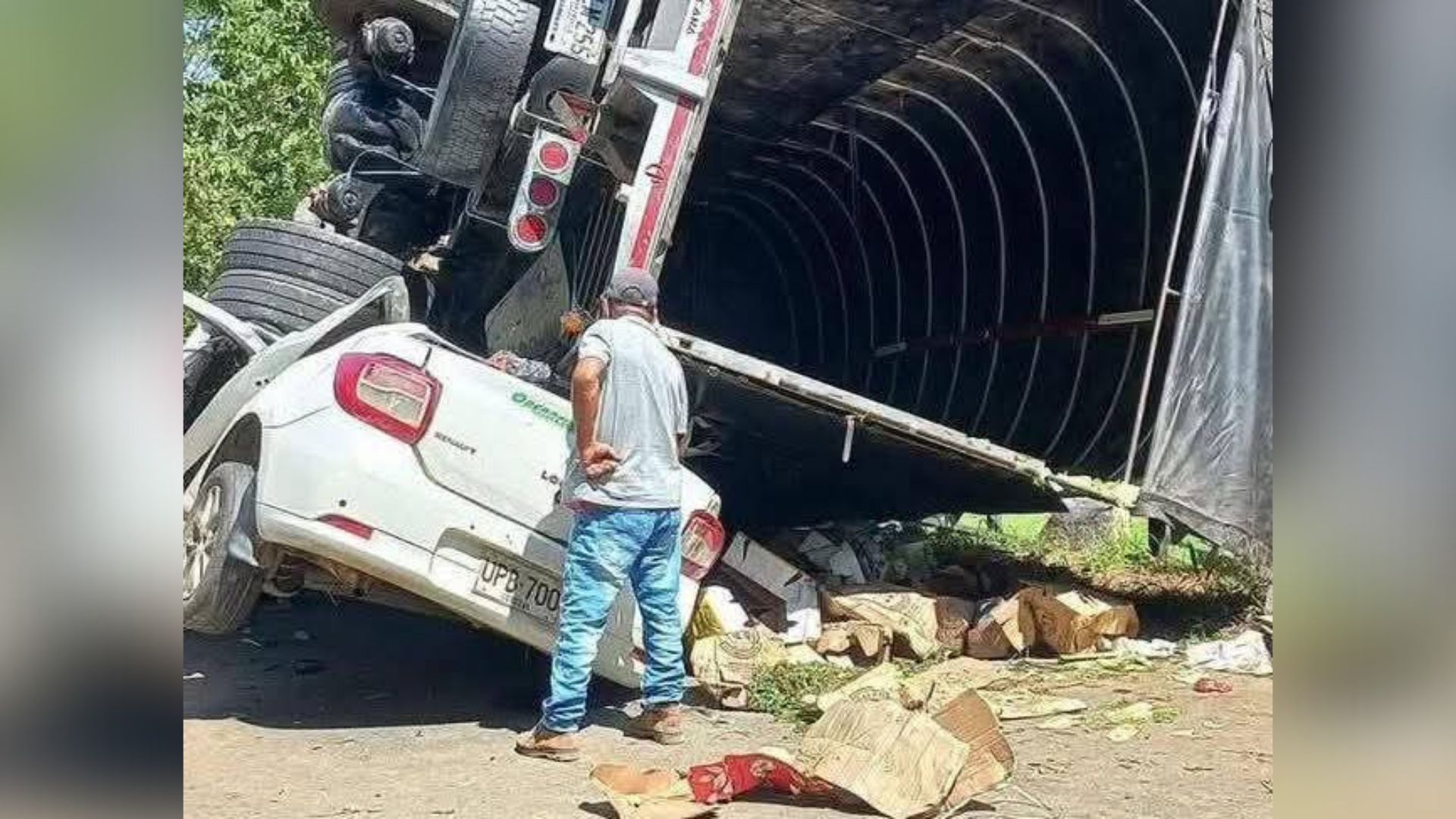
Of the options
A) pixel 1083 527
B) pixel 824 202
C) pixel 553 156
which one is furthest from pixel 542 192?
pixel 824 202

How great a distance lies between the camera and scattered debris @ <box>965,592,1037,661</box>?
5.36 meters

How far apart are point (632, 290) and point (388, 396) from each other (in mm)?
851

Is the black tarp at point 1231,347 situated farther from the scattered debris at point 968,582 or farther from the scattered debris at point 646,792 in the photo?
the scattered debris at point 646,792

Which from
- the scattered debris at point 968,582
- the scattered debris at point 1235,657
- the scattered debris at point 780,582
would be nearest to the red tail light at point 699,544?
the scattered debris at point 780,582

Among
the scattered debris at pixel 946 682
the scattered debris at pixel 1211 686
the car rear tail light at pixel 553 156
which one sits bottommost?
the scattered debris at pixel 946 682

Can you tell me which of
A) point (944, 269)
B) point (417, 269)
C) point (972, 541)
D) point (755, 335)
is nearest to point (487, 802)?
point (417, 269)

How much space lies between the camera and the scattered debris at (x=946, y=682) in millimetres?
4332

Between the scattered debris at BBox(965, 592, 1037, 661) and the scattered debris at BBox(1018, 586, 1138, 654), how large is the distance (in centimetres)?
5

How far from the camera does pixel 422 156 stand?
17.4 ft

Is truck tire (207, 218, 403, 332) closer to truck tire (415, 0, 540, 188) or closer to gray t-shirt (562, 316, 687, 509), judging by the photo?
Result: truck tire (415, 0, 540, 188)

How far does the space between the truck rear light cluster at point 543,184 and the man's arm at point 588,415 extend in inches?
37.8
